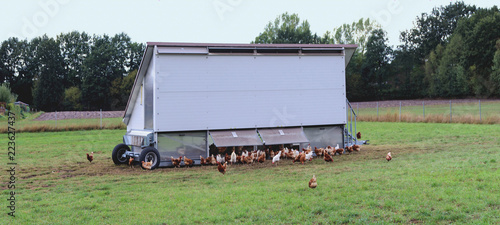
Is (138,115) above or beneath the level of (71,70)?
beneath

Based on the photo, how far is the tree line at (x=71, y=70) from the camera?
Answer: 232 ft

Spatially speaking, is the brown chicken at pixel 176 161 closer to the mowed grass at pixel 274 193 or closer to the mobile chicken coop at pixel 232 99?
the mowed grass at pixel 274 193

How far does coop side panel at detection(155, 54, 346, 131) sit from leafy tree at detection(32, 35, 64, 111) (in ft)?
215

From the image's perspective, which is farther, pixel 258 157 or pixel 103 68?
pixel 103 68

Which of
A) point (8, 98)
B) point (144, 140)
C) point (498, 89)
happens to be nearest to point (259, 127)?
point (144, 140)

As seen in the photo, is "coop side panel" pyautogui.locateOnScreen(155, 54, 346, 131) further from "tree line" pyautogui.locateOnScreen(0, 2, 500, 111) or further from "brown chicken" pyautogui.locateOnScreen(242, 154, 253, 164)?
"tree line" pyautogui.locateOnScreen(0, 2, 500, 111)

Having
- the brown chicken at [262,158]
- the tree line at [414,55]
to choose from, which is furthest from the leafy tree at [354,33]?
the brown chicken at [262,158]

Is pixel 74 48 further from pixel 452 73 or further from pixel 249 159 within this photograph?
pixel 249 159

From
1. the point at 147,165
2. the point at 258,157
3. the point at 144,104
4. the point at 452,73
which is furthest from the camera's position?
the point at 452,73

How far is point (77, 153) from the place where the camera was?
17281 mm

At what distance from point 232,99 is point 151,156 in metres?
3.03

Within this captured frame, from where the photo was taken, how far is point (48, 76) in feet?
235

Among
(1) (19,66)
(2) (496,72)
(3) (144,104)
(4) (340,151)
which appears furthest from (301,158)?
(1) (19,66)

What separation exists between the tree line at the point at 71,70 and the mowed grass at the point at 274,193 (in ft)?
200
